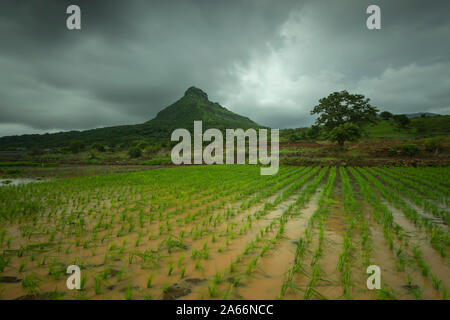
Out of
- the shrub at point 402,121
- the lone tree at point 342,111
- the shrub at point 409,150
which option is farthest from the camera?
the shrub at point 402,121

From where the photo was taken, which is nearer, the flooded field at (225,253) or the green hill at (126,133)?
the flooded field at (225,253)

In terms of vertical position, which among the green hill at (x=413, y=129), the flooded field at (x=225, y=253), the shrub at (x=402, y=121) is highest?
the shrub at (x=402, y=121)

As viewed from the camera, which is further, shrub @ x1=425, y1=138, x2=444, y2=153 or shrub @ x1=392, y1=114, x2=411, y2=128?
shrub @ x1=392, y1=114, x2=411, y2=128

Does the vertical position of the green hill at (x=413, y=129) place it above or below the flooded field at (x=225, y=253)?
above

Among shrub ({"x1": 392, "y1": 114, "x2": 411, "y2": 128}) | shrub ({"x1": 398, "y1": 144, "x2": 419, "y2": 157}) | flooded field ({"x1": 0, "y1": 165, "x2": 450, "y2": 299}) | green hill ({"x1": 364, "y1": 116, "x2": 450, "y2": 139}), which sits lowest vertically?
flooded field ({"x1": 0, "y1": 165, "x2": 450, "y2": 299})

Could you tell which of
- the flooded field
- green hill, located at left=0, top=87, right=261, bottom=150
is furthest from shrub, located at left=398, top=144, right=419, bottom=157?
green hill, located at left=0, top=87, right=261, bottom=150

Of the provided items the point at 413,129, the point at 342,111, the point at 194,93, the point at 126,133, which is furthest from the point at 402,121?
the point at 194,93

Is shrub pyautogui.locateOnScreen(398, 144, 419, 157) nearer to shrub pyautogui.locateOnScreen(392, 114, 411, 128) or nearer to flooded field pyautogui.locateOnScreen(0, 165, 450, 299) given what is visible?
flooded field pyautogui.locateOnScreen(0, 165, 450, 299)

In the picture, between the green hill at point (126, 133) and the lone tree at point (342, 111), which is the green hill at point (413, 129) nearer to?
the lone tree at point (342, 111)

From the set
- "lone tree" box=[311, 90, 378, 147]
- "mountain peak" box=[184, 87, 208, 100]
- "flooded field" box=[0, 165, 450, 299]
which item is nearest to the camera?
"flooded field" box=[0, 165, 450, 299]

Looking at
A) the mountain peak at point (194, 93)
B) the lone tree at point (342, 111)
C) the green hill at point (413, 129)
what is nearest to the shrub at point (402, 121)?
the green hill at point (413, 129)

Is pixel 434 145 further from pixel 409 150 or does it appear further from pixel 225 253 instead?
pixel 225 253

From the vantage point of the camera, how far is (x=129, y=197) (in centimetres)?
907
